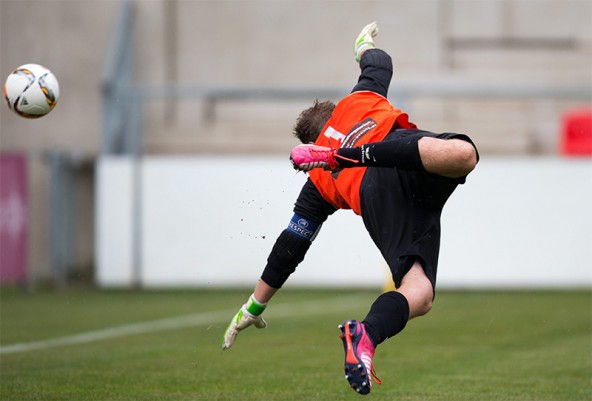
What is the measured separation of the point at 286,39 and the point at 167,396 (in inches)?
598

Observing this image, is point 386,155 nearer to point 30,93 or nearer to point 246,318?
point 246,318

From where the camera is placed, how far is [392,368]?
8000 mm

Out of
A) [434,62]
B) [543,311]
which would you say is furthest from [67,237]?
[543,311]

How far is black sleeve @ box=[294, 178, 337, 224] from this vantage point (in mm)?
6762

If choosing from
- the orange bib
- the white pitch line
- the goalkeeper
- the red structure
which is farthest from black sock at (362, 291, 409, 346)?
the red structure

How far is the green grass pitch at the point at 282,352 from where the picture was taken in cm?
677

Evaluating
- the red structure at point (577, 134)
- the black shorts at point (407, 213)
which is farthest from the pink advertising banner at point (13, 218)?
the black shorts at point (407, 213)

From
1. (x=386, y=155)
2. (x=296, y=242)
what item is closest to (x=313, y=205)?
(x=296, y=242)

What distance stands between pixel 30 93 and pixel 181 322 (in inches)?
178

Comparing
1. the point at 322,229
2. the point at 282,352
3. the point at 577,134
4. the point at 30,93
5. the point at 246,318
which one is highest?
the point at 30,93

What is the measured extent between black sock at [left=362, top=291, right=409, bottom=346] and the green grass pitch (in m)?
0.95

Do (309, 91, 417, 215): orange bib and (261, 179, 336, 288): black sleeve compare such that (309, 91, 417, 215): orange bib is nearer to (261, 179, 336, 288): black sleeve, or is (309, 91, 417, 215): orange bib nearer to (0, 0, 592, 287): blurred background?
(261, 179, 336, 288): black sleeve

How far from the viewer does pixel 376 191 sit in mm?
6094

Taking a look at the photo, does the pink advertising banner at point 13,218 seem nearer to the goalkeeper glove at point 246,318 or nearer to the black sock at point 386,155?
the goalkeeper glove at point 246,318
